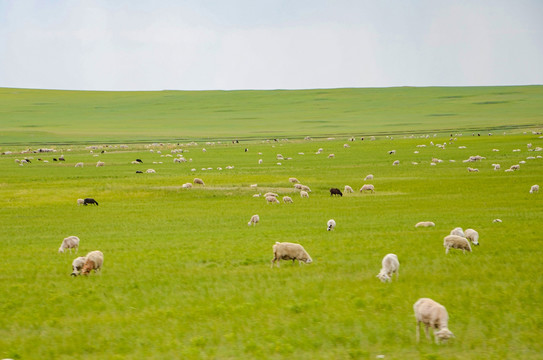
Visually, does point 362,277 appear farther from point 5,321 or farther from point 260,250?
point 5,321

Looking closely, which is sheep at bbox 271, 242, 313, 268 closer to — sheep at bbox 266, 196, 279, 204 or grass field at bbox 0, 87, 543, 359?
grass field at bbox 0, 87, 543, 359

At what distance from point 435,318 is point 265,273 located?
774cm

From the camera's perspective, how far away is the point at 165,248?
2494 centimetres

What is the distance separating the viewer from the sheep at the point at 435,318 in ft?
39.7

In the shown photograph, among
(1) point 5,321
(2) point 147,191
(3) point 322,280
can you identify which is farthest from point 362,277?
(2) point 147,191

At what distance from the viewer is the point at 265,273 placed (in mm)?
19297

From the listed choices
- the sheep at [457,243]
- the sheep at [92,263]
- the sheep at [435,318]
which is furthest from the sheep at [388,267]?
the sheep at [92,263]

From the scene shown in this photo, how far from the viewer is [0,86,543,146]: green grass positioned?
12594cm

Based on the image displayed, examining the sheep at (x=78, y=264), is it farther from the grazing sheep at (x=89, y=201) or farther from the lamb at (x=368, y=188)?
the lamb at (x=368, y=188)

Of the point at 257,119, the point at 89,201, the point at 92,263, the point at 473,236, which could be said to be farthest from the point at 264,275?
the point at 257,119

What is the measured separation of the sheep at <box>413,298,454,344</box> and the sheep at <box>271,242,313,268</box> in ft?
26.4

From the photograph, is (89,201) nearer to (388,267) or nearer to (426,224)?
(426,224)

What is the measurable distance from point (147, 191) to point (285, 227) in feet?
62.0

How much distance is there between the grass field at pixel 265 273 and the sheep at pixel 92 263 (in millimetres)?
398
